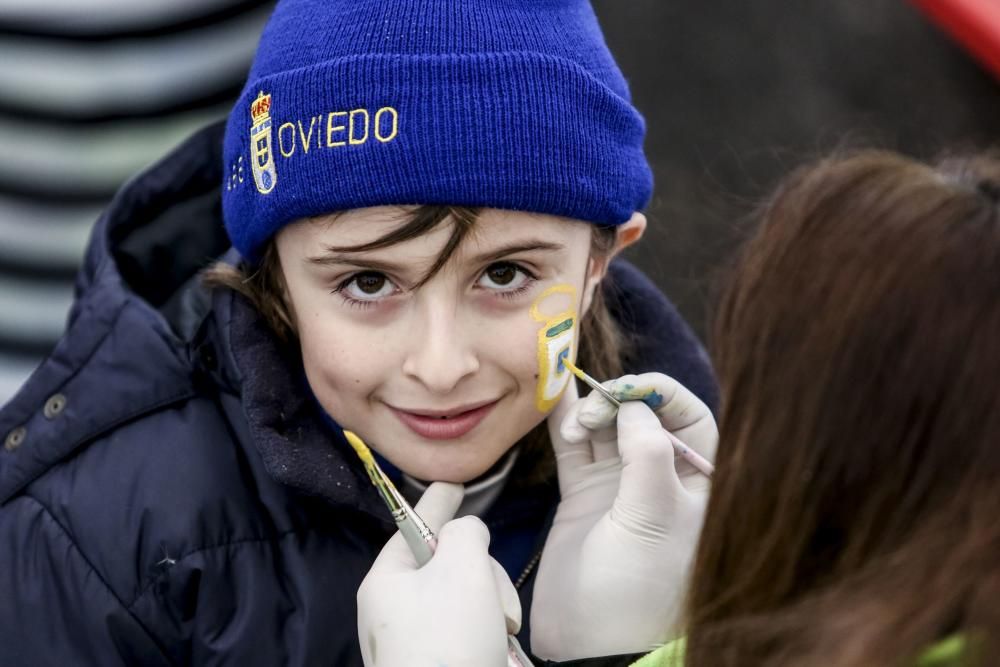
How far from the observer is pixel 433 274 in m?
1.55

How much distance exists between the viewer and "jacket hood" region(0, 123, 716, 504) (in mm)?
1737

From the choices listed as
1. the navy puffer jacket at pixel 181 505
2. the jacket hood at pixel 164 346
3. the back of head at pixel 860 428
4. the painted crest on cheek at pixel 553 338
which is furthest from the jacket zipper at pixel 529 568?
the back of head at pixel 860 428

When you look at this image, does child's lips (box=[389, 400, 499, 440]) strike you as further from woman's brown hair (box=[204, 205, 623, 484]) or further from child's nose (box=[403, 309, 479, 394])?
woman's brown hair (box=[204, 205, 623, 484])

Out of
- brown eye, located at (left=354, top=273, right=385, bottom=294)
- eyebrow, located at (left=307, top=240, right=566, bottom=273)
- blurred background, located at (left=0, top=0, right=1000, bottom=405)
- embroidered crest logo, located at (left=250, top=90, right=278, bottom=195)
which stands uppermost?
embroidered crest logo, located at (left=250, top=90, right=278, bottom=195)

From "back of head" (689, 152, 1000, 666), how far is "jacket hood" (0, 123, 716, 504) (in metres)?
0.72

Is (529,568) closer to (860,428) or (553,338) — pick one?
(553,338)

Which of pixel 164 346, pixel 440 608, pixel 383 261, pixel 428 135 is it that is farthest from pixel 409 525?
pixel 164 346

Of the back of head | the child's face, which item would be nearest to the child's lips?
the child's face

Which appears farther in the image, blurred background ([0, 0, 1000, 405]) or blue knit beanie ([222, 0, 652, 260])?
blurred background ([0, 0, 1000, 405])

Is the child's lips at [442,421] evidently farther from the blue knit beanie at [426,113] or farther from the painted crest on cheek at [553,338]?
the blue knit beanie at [426,113]

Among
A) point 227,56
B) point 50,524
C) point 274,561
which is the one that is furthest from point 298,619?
point 227,56

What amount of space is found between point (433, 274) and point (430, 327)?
69mm

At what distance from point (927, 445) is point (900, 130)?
10.6ft

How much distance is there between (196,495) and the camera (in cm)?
170
